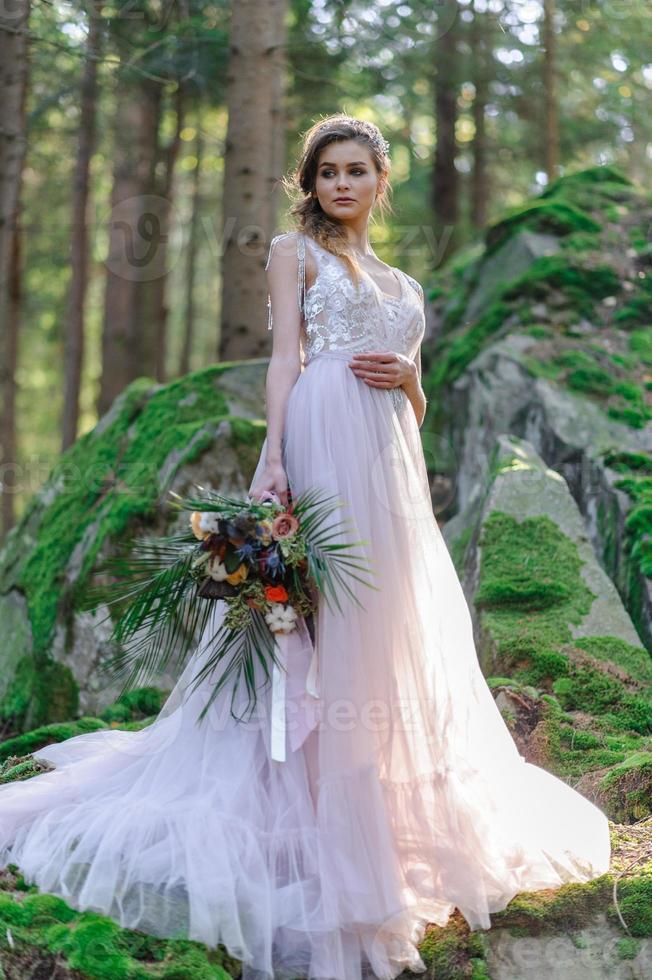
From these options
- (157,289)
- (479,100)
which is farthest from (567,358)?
(479,100)

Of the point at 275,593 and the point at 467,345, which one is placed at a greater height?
the point at 467,345

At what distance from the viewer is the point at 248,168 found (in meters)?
8.20

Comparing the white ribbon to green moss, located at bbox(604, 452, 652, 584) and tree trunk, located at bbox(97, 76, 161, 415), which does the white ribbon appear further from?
tree trunk, located at bbox(97, 76, 161, 415)

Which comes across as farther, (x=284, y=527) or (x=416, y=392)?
(x=416, y=392)

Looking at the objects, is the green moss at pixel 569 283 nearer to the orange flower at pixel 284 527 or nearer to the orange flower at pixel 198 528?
the orange flower at pixel 284 527

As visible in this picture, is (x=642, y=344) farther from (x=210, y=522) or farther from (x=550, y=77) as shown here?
(x=550, y=77)

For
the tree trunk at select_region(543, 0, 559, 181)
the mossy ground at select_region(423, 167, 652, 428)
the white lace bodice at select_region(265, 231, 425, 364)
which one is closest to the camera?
the white lace bodice at select_region(265, 231, 425, 364)

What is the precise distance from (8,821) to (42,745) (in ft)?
4.86

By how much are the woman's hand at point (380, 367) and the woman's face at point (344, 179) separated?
1.90 feet

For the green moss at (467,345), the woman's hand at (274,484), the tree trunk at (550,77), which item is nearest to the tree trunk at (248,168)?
the green moss at (467,345)

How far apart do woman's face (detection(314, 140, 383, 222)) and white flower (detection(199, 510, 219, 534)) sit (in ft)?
4.56

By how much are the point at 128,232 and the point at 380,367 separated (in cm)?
964

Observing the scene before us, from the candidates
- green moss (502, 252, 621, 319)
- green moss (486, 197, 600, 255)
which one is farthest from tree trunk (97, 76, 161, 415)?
green moss (502, 252, 621, 319)

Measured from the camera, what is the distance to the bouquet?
3355 mm
